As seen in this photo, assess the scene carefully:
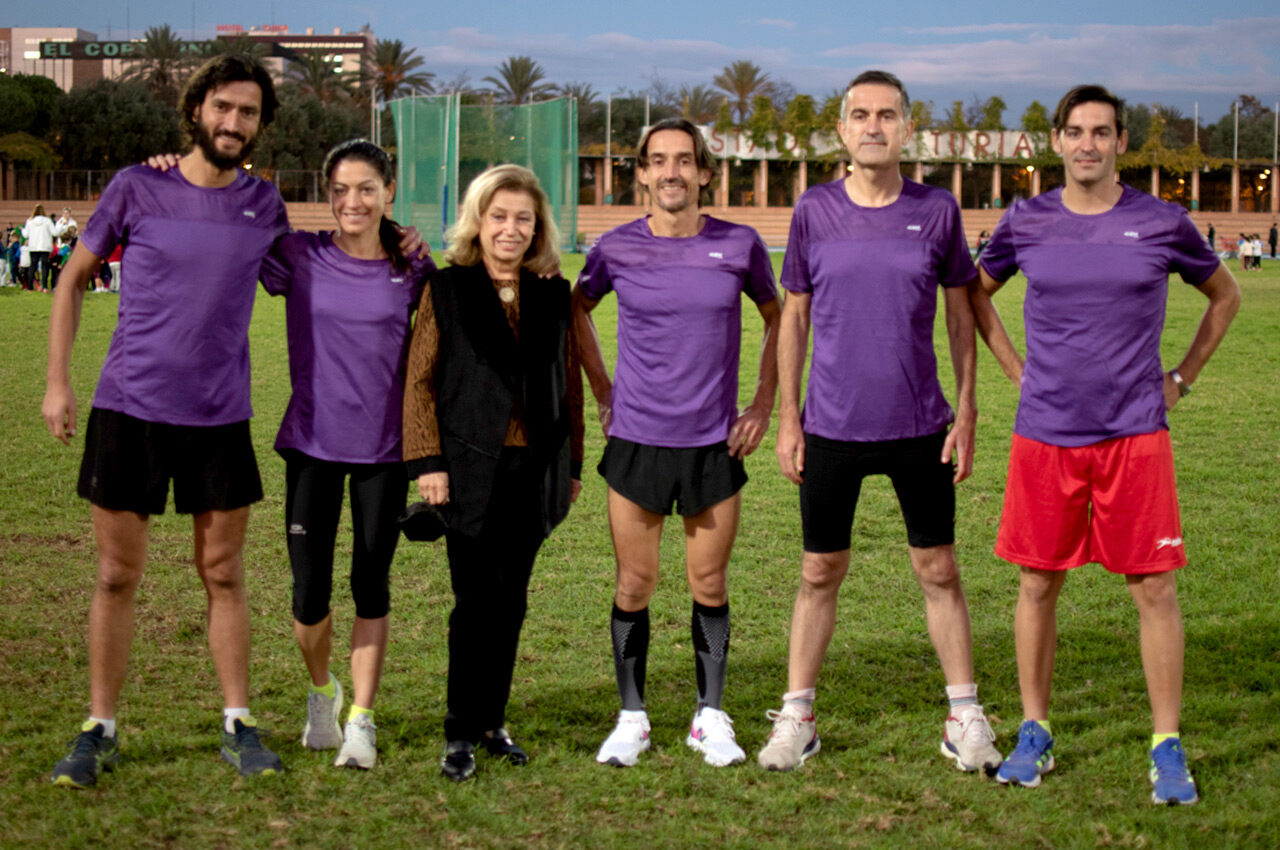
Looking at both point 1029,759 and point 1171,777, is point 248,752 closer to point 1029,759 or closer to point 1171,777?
point 1029,759

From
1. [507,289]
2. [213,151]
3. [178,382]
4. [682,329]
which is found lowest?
[178,382]

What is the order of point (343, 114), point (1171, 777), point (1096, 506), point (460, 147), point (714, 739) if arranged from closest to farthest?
point (1171, 777), point (1096, 506), point (714, 739), point (460, 147), point (343, 114)

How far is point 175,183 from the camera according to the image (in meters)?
3.66

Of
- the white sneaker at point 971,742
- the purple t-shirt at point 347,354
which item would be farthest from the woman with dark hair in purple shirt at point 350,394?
the white sneaker at point 971,742

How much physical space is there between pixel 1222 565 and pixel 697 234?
3760 mm

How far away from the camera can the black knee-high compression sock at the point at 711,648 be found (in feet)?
12.9

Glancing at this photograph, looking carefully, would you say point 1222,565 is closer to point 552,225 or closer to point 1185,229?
point 1185,229

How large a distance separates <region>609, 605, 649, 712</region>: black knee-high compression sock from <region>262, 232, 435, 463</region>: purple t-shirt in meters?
0.90

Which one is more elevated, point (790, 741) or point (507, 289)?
point (507, 289)

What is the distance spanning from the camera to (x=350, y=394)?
12.1 feet

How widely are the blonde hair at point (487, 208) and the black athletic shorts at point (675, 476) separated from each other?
639mm

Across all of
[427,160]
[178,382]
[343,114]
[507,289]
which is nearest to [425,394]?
[507,289]

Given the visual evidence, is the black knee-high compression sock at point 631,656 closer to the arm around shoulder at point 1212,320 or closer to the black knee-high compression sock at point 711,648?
the black knee-high compression sock at point 711,648

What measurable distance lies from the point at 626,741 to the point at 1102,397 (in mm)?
1778
